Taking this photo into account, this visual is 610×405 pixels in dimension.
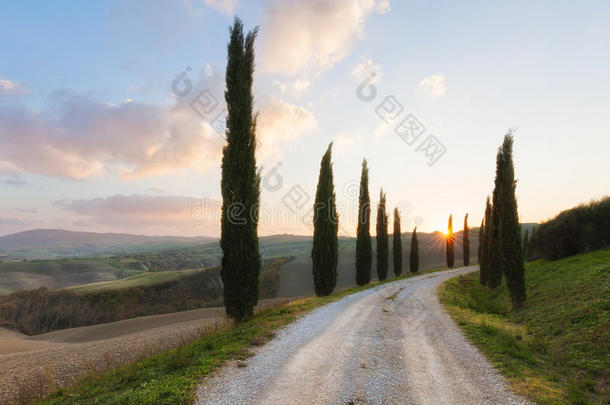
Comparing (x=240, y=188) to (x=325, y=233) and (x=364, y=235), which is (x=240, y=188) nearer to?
(x=325, y=233)

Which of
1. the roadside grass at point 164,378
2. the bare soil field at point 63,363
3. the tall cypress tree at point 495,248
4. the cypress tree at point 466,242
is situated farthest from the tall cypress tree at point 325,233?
the cypress tree at point 466,242

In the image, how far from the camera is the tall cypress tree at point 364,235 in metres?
32.2

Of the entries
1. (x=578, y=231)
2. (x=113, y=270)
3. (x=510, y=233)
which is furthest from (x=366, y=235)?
(x=113, y=270)

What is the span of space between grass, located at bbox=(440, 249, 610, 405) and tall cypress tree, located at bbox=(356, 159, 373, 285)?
1571 cm

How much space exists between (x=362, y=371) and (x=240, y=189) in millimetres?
10130

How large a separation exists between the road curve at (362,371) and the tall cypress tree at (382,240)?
26.7m

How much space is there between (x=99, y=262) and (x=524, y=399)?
356ft

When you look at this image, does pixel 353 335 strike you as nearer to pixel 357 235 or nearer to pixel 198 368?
pixel 198 368

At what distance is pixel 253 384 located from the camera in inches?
232

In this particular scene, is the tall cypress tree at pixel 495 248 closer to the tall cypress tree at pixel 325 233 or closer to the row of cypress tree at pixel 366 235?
the row of cypress tree at pixel 366 235

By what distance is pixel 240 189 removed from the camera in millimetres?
14602

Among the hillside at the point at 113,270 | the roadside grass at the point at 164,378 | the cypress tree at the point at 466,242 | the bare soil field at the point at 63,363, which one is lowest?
the hillside at the point at 113,270

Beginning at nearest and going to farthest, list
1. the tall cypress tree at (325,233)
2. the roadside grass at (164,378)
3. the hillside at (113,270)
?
the roadside grass at (164,378), the tall cypress tree at (325,233), the hillside at (113,270)

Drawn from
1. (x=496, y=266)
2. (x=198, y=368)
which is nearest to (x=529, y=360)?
(x=198, y=368)
